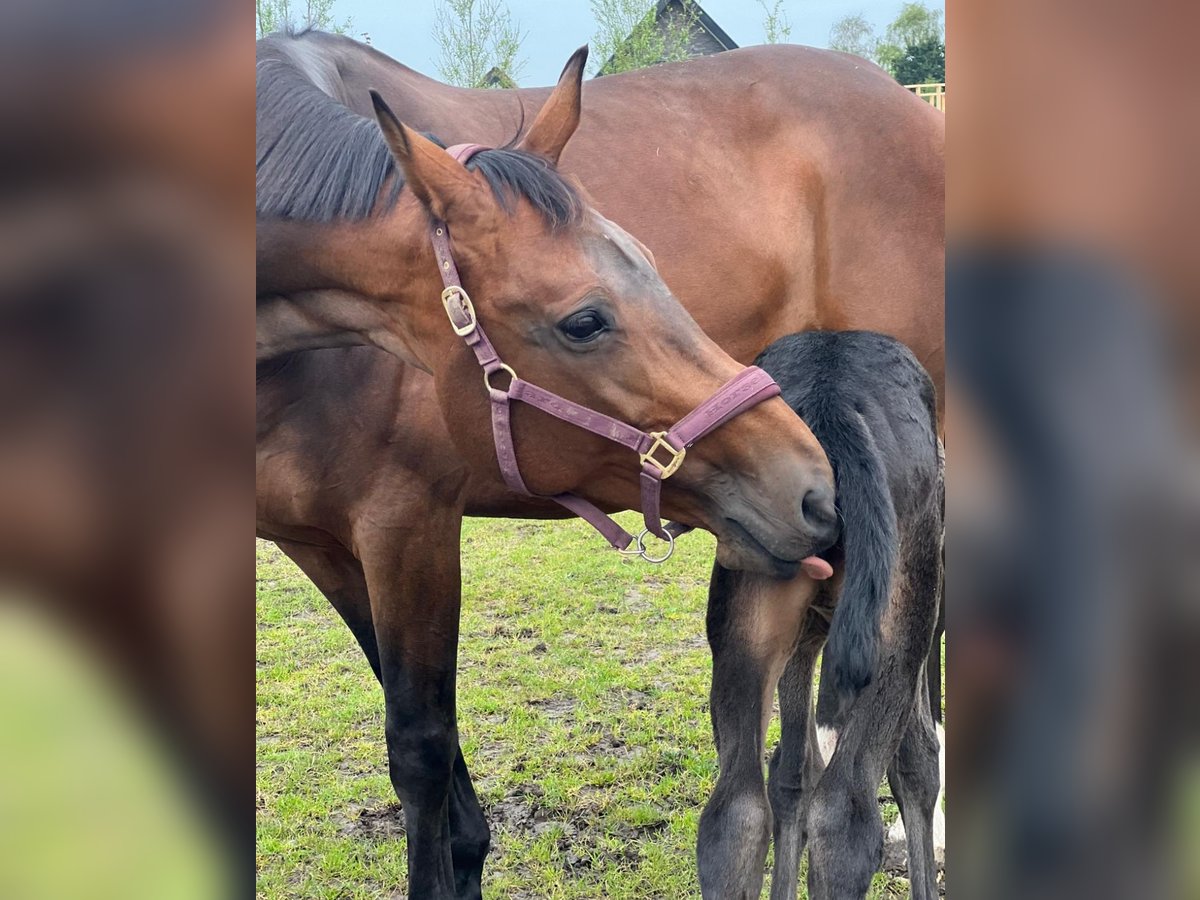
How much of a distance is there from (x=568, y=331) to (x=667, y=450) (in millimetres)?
252

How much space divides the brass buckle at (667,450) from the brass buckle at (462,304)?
344 mm

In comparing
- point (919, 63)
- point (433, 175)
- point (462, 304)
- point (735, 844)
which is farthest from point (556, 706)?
point (919, 63)

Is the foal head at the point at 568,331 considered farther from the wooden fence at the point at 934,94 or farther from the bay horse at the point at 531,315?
the wooden fence at the point at 934,94

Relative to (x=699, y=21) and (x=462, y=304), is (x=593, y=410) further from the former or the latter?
(x=699, y=21)

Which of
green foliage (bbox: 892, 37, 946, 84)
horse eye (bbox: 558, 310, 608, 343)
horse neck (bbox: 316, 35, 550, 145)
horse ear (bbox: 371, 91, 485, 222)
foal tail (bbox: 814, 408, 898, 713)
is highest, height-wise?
green foliage (bbox: 892, 37, 946, 84)

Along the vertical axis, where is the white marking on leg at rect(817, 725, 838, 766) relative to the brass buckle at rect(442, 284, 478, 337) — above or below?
below

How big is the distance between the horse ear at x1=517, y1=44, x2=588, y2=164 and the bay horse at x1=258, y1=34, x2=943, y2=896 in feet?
1.46

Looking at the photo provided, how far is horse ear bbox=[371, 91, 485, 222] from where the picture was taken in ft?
5.04

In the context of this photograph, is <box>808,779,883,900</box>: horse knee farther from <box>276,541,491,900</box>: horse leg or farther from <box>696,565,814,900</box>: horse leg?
<box>276,541,491,900</box>: horse leg

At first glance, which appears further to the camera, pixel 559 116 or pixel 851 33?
pixel 851 33

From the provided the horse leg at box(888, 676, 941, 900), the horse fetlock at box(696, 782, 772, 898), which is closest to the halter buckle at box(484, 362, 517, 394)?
the horse fetlock at box(696, 782, 772, 898)

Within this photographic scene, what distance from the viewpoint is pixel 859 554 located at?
1.77 meters
